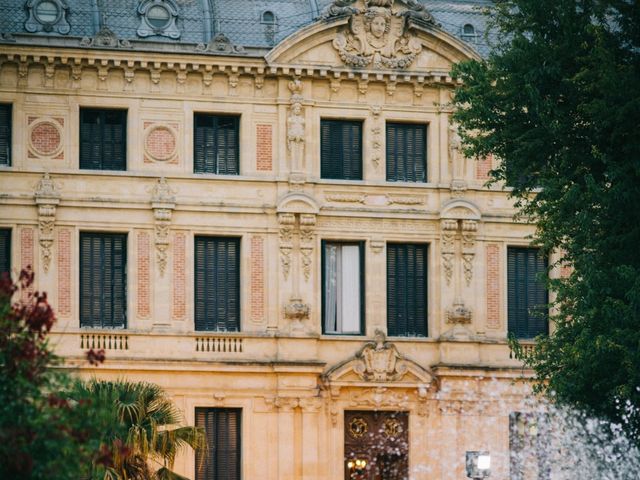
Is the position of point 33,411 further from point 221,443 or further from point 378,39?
point 378,39

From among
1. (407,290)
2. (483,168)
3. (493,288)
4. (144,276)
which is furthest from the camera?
(483,168)

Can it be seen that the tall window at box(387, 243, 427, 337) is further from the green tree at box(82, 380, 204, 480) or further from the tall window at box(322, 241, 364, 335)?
the green tree at box(82, 380, 204, 480)

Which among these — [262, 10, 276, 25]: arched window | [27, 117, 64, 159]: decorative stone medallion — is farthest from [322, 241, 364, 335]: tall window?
[27, 117, 64, 159]: decorative stone medallion

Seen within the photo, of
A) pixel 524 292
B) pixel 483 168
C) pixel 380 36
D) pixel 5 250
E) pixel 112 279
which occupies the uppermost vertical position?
pixel 380 36

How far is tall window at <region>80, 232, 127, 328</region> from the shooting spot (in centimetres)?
5056

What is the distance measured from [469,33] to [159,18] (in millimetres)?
8905

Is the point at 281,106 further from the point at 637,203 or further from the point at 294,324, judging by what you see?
the point at 637,203

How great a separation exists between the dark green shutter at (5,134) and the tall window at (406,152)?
10.2 meters

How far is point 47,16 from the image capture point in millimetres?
51312

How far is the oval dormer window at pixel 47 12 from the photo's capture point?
51188mm

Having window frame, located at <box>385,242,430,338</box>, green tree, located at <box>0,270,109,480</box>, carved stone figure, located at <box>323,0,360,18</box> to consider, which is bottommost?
Result: green tree, located at <box>0,270,109,480</box>

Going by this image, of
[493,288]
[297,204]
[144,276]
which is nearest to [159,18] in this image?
[297,204]

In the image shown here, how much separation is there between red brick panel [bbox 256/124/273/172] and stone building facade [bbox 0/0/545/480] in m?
0.06

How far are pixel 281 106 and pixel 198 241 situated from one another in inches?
168
